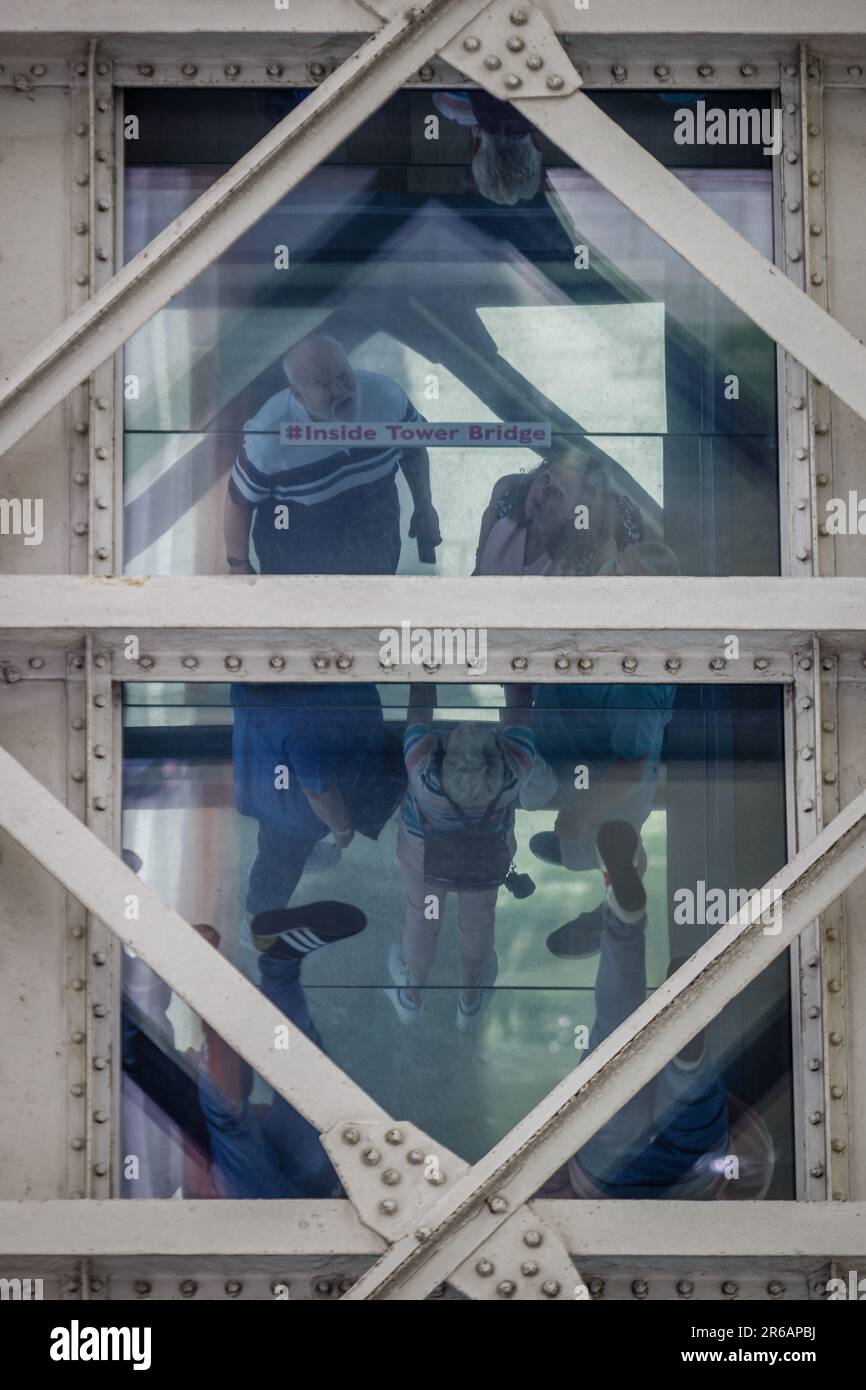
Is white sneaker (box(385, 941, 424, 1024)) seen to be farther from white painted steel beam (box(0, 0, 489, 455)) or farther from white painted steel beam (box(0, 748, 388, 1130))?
white painted steel beam (box(0, 0, 489, 455))

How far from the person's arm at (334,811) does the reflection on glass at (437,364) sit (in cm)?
72

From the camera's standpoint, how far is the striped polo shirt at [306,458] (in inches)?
182

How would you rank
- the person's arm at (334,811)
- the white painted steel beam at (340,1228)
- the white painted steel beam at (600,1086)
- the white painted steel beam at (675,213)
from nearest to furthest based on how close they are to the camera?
1. the white painted steel beam at (600,1086)
2. the white painted steel beam at (340,1228)
3. the white painted steel beam at (675,213)
4. the person's arm at (334,811)

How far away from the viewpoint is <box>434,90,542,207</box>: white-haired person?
4.67 meters

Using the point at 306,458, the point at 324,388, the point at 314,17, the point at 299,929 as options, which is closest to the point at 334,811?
the point at 299,929

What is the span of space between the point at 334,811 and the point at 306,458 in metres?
1.12

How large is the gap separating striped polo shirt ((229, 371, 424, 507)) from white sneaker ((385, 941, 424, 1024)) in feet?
4.84

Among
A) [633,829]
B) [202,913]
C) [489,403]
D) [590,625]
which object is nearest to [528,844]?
[633,829]

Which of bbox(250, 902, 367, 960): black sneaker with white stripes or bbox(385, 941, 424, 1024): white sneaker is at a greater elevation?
bbox(250, 902, 367, 960): black sneaker with white stripes

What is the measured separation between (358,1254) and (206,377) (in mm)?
2714

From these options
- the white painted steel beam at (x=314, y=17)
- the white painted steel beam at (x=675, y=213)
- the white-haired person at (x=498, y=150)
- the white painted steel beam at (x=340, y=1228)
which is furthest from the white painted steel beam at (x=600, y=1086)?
the white painted steel beam at (x=314, y=17)

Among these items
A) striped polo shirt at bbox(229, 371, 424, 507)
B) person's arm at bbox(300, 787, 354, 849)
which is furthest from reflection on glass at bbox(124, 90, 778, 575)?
person's arm at bbox(300, 787, 354, 849)

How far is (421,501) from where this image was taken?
4621 millimetres

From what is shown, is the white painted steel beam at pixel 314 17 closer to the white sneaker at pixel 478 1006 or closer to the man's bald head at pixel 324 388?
the man's bald head at pixel 324 388
